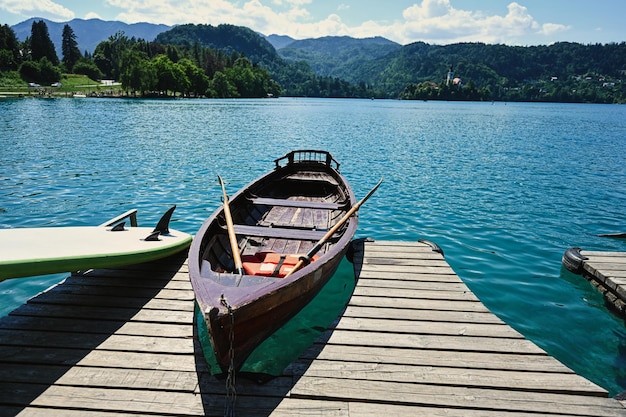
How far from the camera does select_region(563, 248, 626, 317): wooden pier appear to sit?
8.23 meters

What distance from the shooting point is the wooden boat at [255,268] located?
4312 millimetres

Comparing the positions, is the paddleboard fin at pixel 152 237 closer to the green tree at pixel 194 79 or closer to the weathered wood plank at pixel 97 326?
the weathered wood plank at pixel 97 326

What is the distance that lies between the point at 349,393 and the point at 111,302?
405 centimetres

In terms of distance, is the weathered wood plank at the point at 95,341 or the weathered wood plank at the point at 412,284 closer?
the weathered wood plank at the point at 95,341

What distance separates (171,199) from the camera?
53.7ft

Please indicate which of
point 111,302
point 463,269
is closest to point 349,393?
point 111,302

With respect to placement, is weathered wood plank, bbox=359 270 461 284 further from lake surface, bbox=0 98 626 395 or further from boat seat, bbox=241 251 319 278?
lake surface, bbox=0 98 626 395

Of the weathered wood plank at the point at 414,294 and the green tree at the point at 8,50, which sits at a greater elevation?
the green tree at the point at 8,50

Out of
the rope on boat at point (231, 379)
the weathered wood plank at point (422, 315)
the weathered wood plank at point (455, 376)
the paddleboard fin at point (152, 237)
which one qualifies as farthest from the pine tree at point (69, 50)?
the weathered wood plank at point (455, 376)

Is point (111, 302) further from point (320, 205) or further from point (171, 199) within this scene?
point (171, 199)

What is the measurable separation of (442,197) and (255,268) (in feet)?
43.3

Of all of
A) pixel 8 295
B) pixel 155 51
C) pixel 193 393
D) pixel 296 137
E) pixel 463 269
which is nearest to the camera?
pixel 193 393

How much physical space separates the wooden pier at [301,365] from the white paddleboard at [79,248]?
607mm

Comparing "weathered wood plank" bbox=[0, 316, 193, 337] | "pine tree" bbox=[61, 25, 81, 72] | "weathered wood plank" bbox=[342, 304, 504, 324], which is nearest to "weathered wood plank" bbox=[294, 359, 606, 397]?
"weathered wood plank" bbox=[342, 304, 504, 324]
